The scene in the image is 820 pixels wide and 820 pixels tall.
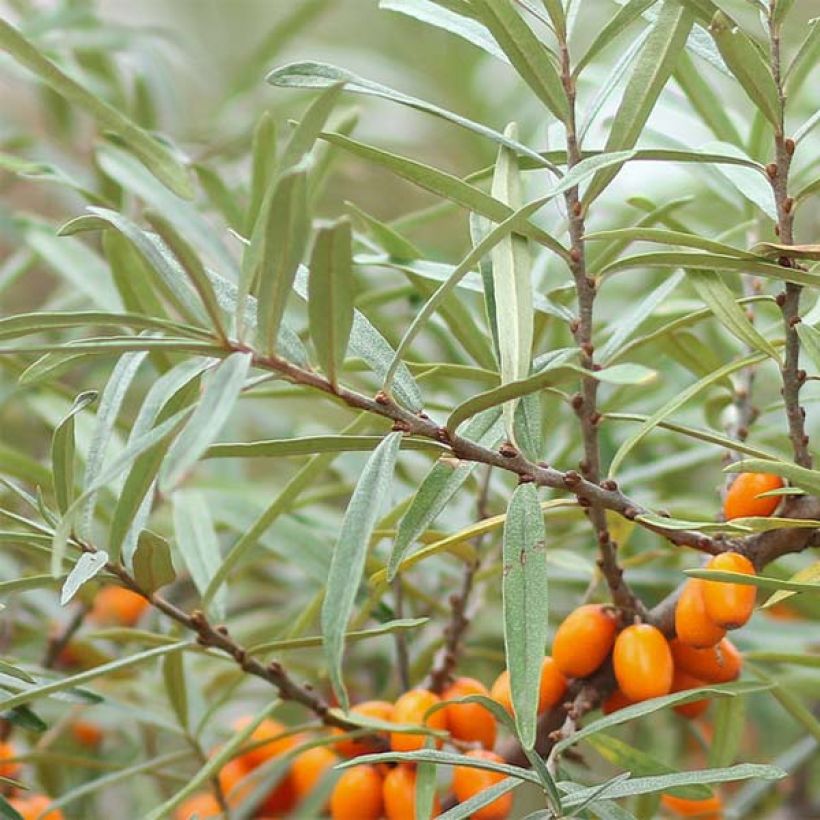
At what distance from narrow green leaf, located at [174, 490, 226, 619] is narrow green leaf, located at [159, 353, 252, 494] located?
0.21m

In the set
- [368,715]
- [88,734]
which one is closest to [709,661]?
[368,715]

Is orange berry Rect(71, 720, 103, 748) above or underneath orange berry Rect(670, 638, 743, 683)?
underneath

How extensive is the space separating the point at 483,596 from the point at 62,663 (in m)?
0.31

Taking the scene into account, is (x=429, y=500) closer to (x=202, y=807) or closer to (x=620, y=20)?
(x=620, y=20)

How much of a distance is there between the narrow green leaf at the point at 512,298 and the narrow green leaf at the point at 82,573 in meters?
0.14

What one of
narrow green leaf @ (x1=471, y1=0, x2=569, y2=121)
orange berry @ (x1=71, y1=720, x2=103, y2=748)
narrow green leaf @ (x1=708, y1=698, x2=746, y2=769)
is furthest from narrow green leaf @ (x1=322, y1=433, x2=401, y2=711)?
orange berry @ (x1=71, y1=720, x2=103, y2=748)

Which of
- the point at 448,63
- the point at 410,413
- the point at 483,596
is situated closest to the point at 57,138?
the point at 448,63

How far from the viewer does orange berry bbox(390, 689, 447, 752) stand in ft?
1.50

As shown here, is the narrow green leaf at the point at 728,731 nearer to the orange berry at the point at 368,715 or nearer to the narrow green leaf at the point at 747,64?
the orange berry at the point at 368,715

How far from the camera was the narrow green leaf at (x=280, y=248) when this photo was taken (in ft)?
0.98

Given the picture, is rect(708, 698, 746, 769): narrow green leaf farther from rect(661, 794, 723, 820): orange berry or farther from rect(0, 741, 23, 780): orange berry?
rect(0, 741, 23, 780): orange berry

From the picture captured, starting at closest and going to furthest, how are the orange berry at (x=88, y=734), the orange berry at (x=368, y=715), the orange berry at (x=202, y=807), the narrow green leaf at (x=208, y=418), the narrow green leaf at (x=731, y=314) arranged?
1. the narrow green leaf at (x=208, y=418)
2. the narrow green leaf at (x=731, y=314)
3. the orange berry at (x=368, y=715)
4. the orange berry at (x=202, y=807)
5. the orange berry at (x=88, y=734)

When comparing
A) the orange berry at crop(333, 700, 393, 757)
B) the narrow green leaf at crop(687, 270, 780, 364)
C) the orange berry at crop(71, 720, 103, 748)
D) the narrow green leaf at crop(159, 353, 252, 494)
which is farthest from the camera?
the orange berry at crop(71, 720, 103, 748)

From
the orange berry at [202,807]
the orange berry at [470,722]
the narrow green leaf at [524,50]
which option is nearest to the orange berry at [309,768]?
the orange berry at [202,807]
